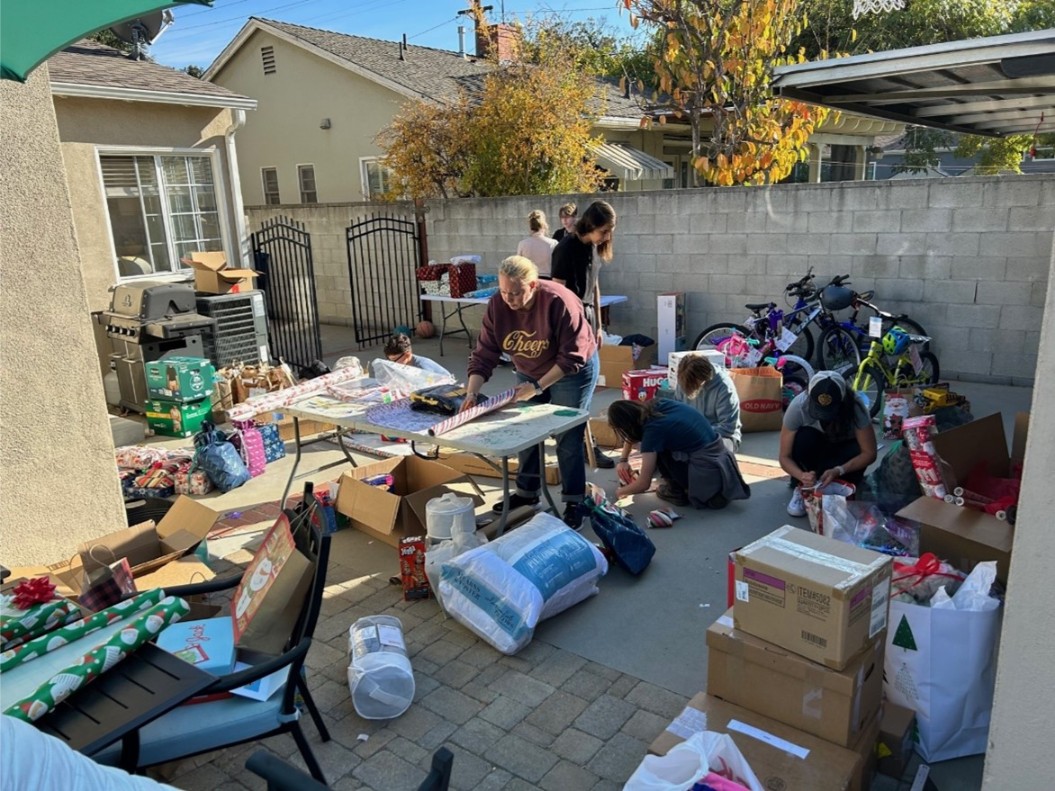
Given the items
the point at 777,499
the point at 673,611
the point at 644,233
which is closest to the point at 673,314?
the point at 644,233

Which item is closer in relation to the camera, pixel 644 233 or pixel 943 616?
pixel 943 616

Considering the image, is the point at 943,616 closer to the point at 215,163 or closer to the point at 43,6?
the point at 43,6

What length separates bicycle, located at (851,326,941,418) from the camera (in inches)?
247

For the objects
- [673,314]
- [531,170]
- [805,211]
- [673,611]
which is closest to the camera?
[673,611]

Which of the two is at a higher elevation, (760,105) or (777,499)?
(760,105)

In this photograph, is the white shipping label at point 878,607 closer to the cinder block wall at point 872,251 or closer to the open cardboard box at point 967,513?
the open cardboard box at point 967,513

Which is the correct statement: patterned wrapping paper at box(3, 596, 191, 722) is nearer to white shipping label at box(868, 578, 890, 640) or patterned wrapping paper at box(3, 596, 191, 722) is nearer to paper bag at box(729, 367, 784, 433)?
white shipping label at box(868, 578, 890, 640)

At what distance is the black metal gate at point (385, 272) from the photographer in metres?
10.9

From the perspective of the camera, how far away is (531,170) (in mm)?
10633

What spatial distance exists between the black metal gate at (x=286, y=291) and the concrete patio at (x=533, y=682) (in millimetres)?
5452

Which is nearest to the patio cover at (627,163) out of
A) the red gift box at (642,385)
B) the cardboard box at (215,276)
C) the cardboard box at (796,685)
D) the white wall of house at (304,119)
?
the white wall of house at (304,119)

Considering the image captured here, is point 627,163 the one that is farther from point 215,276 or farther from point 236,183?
point 215,276

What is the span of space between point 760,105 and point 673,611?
9149 mm

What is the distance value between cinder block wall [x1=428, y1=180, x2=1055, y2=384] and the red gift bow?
22.5 feet
